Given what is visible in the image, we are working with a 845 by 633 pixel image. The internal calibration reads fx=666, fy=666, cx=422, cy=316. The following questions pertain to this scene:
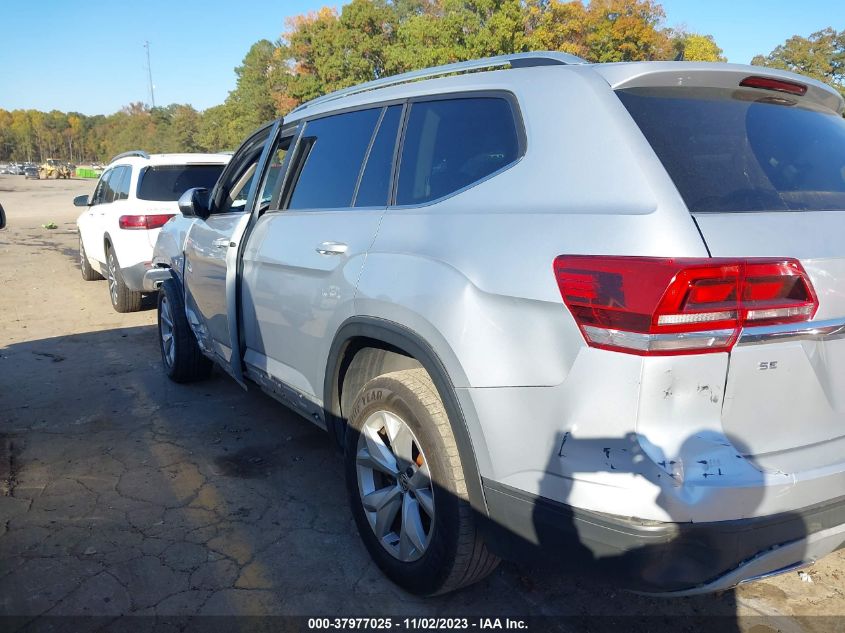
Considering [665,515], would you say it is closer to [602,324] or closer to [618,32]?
[602,324]

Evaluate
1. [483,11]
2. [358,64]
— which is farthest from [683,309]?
[358,64]

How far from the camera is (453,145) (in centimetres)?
264

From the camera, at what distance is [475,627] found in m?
2.58

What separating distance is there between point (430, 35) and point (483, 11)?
3.20 metres

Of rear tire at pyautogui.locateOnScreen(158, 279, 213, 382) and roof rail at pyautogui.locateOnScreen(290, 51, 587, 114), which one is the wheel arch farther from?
rear tire at pyautogui.locateOnScreen(158, 279, 213, 382)

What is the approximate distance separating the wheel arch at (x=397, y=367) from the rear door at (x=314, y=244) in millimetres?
96

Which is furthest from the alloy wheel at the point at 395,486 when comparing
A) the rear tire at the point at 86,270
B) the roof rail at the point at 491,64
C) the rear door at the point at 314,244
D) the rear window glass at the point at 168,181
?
the rear tire at the point at 86,270

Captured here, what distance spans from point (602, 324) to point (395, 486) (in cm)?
126

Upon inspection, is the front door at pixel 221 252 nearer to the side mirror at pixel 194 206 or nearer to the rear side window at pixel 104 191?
the side mirror at pixel 194 206

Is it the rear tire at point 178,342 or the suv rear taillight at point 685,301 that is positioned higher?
the suv rear taillight at point 685,301

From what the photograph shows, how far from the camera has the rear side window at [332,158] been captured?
3219 mm

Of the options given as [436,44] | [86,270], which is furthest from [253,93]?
[86,270]

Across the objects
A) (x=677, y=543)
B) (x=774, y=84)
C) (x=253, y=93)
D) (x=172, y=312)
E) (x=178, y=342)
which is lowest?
(x=178, y=342)

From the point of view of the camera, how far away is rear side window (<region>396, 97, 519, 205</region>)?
2.40 m
